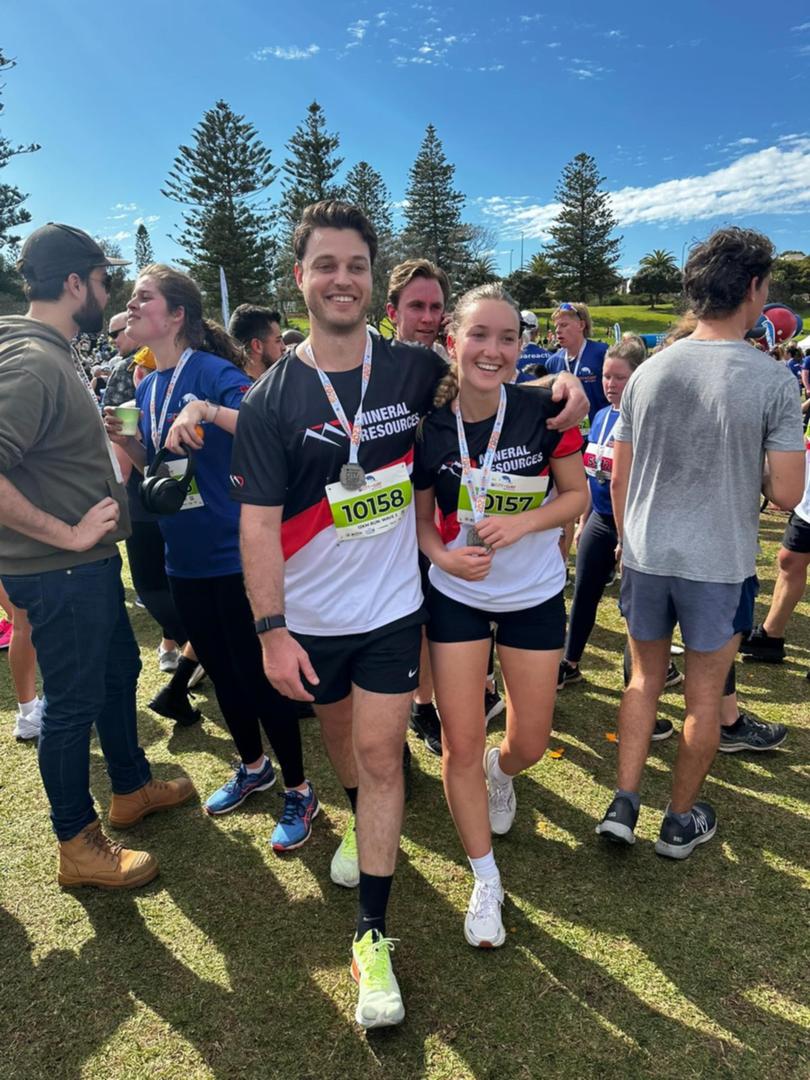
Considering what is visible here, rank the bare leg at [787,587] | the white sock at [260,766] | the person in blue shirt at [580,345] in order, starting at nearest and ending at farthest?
the white sock at [260,766], the bare leg at [787,587], the person in blue shirt at [580,345]

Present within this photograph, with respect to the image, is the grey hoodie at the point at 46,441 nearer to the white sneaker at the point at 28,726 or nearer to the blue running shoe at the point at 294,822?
the blue running shoe at the point at 294,822

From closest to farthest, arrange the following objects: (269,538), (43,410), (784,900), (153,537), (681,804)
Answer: (269,538)
(43,410)
(784,900)
(681,804)
(153,537)

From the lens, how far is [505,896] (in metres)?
2.49

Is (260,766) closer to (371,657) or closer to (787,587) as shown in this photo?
(371,657)

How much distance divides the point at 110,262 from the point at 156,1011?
280 centimetres

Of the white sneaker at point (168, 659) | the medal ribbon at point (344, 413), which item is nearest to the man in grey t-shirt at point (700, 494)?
the medal ribbon at point (344, 413)

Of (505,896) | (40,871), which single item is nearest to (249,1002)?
(505,896)

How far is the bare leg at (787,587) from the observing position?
4.11 metres

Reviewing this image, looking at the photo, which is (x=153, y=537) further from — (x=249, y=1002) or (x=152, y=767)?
(x=249, y=1002)

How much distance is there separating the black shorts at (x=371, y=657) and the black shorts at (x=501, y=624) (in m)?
0.10

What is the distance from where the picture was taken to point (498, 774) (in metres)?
2.82

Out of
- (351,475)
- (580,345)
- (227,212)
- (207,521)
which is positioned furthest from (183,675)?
(227,212)

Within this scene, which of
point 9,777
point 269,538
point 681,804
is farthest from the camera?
point 9,777

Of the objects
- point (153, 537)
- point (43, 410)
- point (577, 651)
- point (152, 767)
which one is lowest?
point (152, 767)
